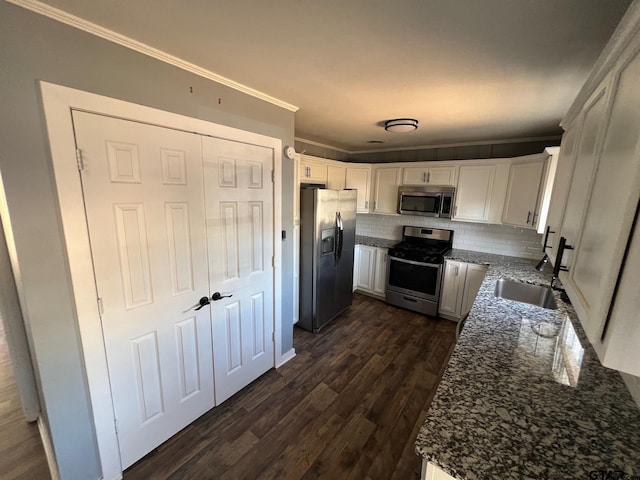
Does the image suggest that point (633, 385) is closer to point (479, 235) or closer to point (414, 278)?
point (414, 278)

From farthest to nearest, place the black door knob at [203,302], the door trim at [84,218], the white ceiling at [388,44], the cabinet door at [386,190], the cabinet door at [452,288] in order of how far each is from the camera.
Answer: the cabinet door at [386,190] < the cabinet door at [452,288] < the black door knob at [203,302] < the door trim at [84,218] < the white ceiling at [388,44]

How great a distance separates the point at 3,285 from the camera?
5.50ft

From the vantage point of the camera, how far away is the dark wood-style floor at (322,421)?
1.69 meters

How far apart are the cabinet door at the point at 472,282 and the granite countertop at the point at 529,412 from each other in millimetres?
1647

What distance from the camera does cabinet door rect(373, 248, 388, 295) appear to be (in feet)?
13.4

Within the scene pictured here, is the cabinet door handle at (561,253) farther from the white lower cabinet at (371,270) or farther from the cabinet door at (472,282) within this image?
the white lower cabinet at (371,270)

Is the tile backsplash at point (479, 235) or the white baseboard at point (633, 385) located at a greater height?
the tile backsplash at point (479, 235)

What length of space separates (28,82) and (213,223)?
1056 millimetres

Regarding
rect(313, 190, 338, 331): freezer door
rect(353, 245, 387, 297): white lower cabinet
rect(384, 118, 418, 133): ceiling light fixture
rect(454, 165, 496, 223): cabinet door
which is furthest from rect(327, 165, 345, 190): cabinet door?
rect(454, 165, 496, 223): cabinet door

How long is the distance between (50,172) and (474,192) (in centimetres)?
397

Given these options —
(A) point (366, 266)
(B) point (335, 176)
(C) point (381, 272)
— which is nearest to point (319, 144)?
(B) point (335, 176)

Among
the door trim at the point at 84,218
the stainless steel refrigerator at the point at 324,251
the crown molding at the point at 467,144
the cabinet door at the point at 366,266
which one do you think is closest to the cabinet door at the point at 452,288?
the cabinet door at the point at 366,266

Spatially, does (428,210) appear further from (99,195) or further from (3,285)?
(3,285)

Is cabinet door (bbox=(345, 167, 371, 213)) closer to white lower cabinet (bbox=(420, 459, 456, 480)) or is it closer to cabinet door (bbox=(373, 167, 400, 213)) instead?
cabinet door (bbox=(373, 167, 400, 213))
